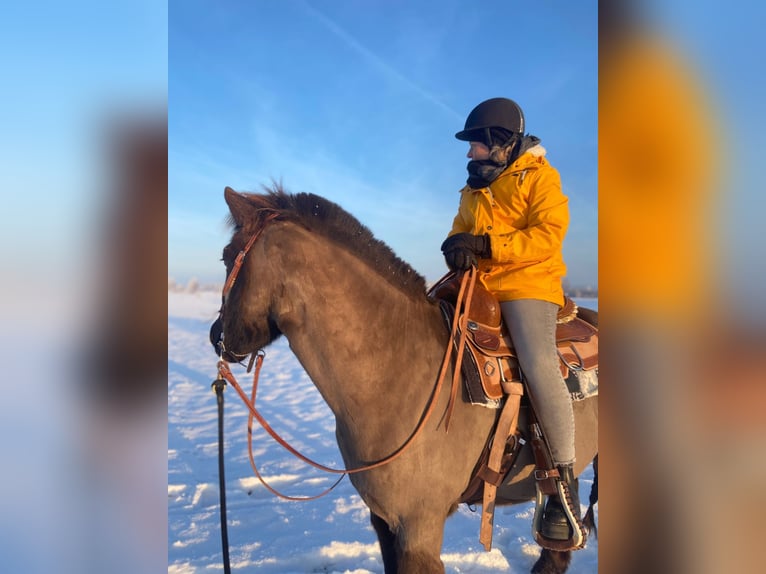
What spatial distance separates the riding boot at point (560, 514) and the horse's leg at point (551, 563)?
5.11 ft

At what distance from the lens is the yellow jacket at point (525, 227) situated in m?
2.29

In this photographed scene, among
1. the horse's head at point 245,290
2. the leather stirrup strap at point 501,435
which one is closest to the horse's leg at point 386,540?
the leather stirrup strap at point 501,435

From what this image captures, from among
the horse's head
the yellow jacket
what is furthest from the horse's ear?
the yellow jacket

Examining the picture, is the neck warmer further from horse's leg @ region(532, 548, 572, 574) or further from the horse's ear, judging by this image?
horse's leg @ region(532, 548, 572, 574)

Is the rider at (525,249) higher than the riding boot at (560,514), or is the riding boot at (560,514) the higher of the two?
the rider at (525,249)

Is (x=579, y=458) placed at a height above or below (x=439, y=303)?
below

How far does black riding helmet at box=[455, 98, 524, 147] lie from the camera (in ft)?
8.34

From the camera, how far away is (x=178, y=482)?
5055 millimetres

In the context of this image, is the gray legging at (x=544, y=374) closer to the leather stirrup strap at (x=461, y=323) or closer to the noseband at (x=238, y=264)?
the leather stirrup strap at (x=461, y=323)

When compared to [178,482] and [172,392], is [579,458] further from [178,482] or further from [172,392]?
[172,392]
